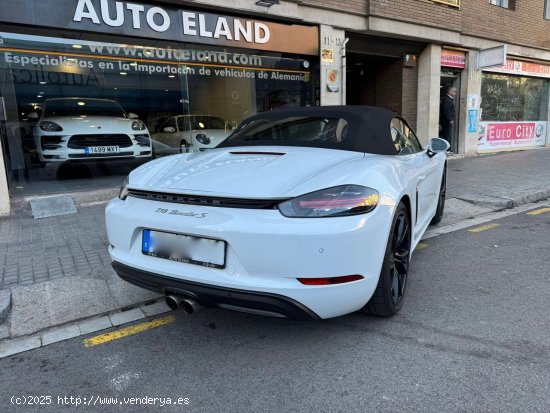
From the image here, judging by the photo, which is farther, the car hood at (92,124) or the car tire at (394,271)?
the car hood at (92,124)

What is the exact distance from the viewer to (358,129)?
10.8ft

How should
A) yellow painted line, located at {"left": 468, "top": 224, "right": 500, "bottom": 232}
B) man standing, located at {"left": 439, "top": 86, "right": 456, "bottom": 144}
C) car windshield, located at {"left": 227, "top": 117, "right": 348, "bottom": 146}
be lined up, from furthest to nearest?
man standing, located at {"left": 439, "top": 86, "right": 456, "bottom": 144}
yellow painted line, located at {"left": 468, "top": 224, "right": 500, "bottom": 232}
car windshield, located at {"left": 227, "top": 117, "right": 348, "bottom": 146}

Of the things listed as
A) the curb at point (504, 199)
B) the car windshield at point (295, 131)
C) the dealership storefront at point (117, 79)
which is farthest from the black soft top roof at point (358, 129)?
the dealership storefront at point (117, 79)

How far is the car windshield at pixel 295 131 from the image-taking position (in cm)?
336

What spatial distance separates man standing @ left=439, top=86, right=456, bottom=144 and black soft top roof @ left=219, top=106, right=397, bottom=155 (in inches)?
372

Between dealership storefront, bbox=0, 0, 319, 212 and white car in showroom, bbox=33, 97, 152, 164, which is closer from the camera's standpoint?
dealership storefront, bbox=0, 0, 319, 212

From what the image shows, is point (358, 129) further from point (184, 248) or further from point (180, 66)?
point (180, 66)

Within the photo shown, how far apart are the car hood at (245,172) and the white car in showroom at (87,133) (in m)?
5.10

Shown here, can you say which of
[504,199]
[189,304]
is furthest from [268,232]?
[504,199]

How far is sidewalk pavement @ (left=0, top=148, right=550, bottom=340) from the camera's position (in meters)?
3.22

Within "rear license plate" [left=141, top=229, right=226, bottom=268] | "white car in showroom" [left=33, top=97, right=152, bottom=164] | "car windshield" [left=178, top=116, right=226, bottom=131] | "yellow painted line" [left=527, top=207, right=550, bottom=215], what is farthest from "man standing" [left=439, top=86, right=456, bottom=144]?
"rear license plate" [left=141, top=229, right=226, bottom=268]

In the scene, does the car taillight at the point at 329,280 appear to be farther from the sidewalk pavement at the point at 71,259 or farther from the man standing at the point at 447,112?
the man standing at the point at 447,112

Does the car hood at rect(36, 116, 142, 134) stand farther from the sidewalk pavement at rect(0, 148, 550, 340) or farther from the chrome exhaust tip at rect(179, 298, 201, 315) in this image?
the chrome exhaust tip at rect(179, 298, 201, 315)

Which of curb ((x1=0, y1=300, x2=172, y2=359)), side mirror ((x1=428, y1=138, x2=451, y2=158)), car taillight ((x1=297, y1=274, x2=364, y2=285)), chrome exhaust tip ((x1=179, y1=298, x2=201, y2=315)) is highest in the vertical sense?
side mirror ((x1=428, y1=138, x2=451, y2=158))
